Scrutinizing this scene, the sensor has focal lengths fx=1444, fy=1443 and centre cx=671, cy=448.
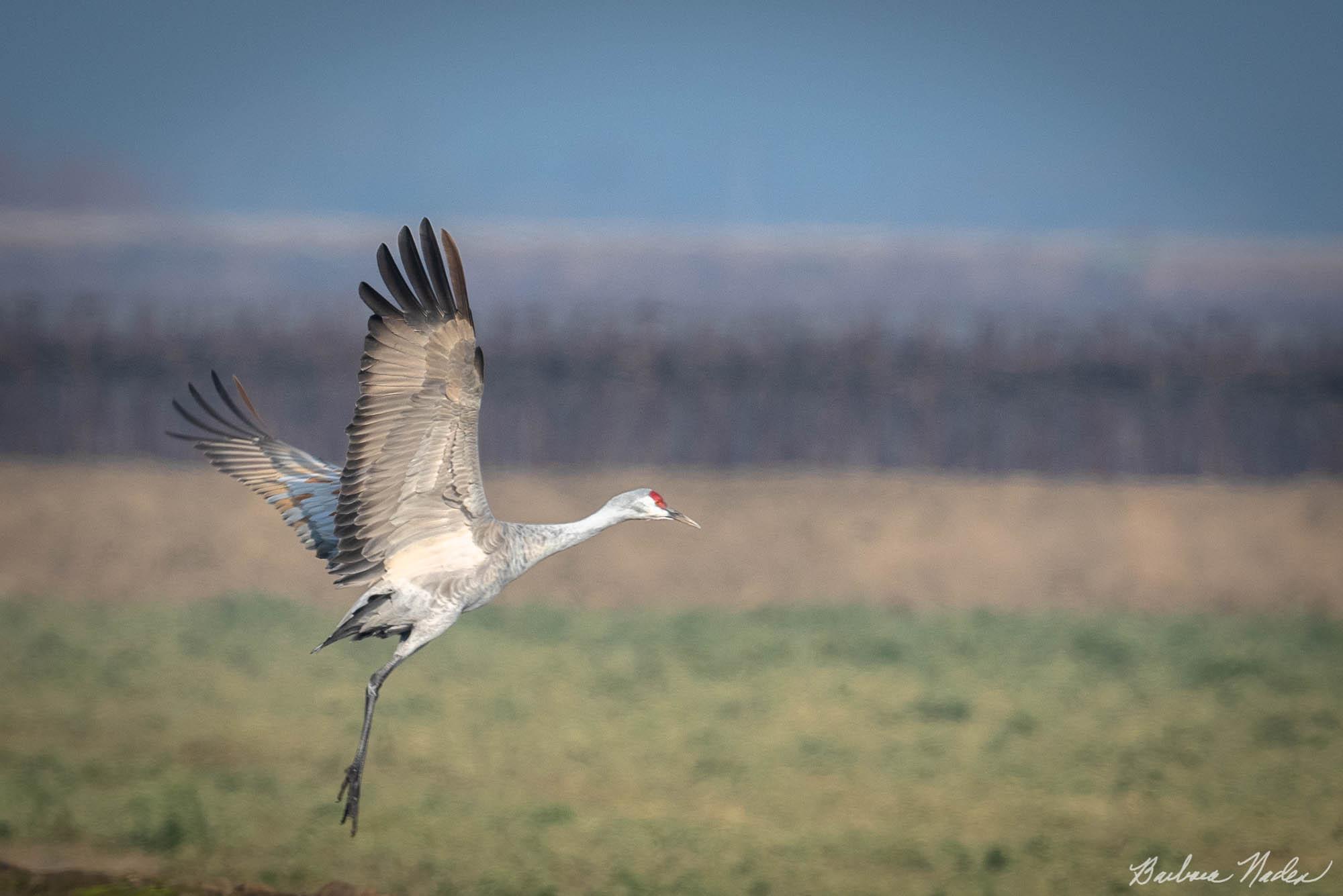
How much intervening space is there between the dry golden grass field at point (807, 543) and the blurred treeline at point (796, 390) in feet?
21.7

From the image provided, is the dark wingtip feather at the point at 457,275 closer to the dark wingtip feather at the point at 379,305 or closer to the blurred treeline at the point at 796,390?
the dark wingtip feather at the point at 379,305

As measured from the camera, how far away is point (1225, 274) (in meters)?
136

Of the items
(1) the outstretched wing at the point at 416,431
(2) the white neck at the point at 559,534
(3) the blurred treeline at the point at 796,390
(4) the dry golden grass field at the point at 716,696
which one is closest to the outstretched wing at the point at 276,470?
(1) the outstretched wing at the point at 416,431

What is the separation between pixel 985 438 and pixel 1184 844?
34.9 m

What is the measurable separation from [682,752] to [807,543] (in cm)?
1728

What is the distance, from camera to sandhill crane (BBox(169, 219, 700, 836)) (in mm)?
6059

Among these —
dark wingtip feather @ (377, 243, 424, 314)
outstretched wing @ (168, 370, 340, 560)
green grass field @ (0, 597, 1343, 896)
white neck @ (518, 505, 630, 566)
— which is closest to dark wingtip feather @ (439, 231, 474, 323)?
dark wingtip feather @ (377, 243, 424, 314)

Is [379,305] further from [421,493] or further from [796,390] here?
[796,390]

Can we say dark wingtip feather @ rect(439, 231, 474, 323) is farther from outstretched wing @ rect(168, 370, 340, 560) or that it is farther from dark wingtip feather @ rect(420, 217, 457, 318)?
outstretched wing @ rect(168, 370, 340, 560)

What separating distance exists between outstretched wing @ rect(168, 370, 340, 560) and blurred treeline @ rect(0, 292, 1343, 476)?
3508cm

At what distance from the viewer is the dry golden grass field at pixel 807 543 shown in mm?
30500

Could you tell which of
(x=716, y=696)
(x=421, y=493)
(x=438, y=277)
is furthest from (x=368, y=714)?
(x=716, y=696)

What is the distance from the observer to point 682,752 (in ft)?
53.3
